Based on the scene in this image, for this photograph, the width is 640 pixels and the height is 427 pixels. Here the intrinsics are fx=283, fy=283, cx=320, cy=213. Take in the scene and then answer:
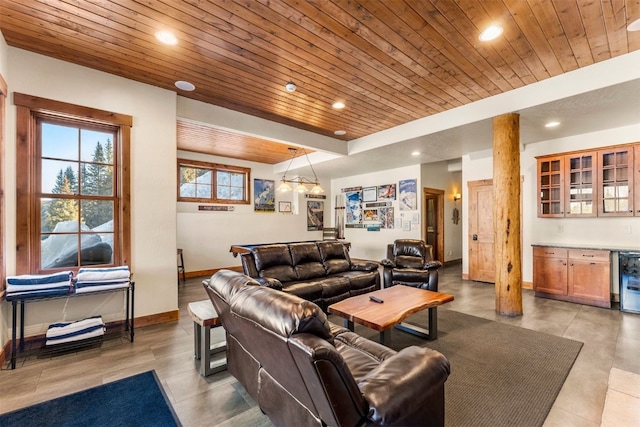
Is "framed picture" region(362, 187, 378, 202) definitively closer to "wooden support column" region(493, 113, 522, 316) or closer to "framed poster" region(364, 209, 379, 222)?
"framed poster" region(364, 209, 379, 222)

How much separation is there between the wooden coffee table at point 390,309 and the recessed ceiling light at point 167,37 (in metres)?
2.91

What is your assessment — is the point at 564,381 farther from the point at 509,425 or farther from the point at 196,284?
the point at 196,284

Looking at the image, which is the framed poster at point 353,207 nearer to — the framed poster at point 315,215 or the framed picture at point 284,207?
the framed poster at point 315,215

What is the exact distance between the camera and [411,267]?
15.6 feet

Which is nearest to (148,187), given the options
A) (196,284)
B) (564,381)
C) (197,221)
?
(196,284)

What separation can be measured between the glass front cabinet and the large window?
21.4ft

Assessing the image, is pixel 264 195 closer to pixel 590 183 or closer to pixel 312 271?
pixel 312 271

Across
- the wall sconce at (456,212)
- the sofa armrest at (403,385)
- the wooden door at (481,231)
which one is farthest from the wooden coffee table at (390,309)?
the wall sconce at (456,212)

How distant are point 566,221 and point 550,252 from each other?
2.49 feet

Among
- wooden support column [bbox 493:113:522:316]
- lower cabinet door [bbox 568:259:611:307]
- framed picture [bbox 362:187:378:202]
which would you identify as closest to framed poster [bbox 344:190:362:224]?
framed picture [bbox 362:187:378:202]

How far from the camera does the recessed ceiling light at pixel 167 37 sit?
8.36ft

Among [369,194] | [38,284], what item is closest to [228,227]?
Result: [369,194]

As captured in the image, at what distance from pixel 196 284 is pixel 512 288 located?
555 cm

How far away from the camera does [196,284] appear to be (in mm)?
5852
